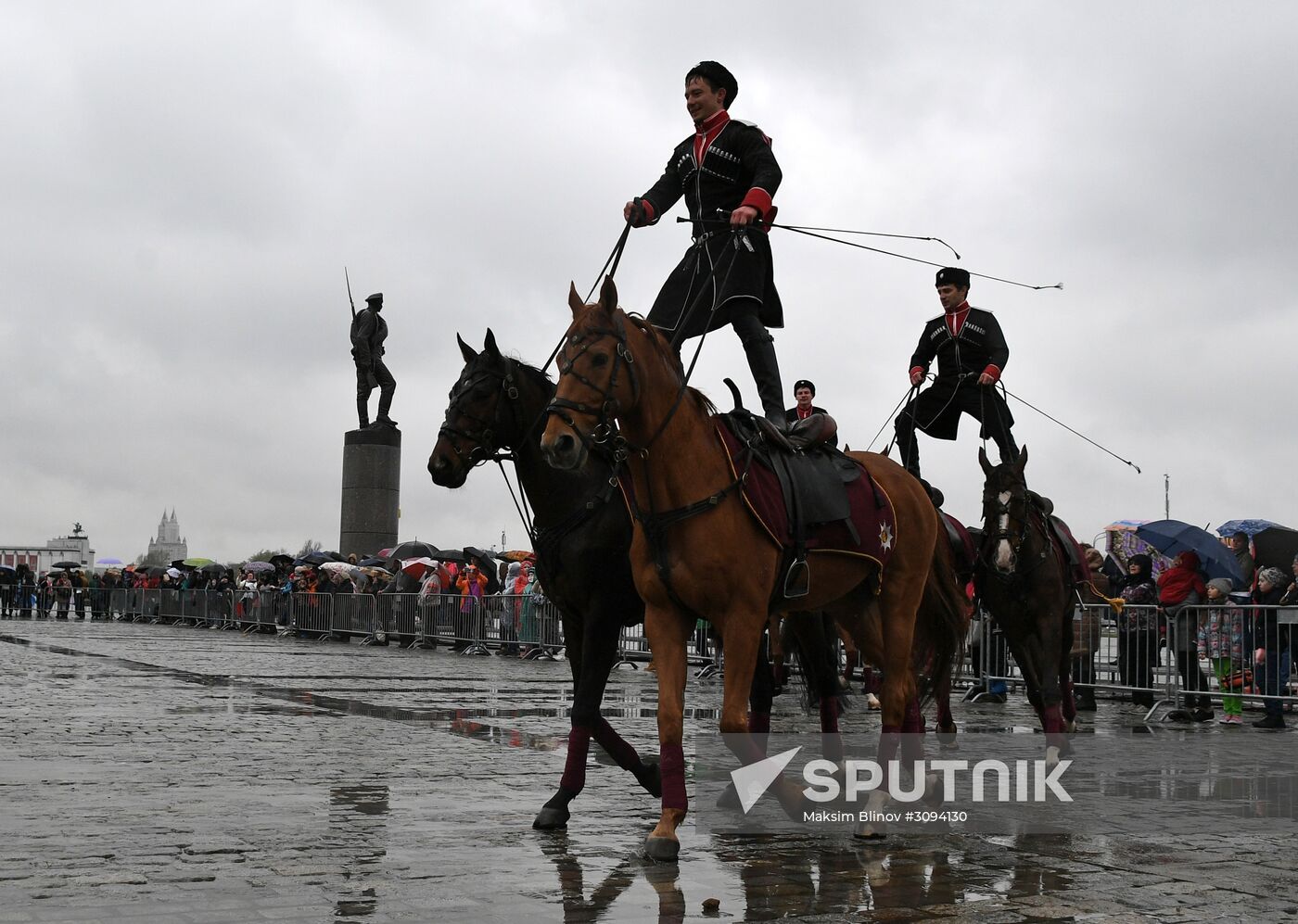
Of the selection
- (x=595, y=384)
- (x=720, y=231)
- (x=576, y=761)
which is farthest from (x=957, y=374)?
(x=595, y=384)

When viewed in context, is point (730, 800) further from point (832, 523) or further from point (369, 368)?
point (369, 368)

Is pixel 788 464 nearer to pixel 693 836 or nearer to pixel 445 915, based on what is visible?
pixel 693 836

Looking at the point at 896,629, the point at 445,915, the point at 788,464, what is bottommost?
the point at 445,915

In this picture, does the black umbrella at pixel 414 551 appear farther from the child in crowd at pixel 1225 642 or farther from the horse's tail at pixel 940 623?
A: the horse's tail at pixel 940 623

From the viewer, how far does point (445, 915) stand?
517 centimetres

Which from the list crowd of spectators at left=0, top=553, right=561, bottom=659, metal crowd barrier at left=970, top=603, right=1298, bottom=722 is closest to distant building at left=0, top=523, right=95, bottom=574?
crowd of spectators at left=0, top=553, right=561, bottom=659

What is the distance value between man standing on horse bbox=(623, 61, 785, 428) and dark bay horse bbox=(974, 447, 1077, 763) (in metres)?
3.95

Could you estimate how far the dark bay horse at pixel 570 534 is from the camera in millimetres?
7672

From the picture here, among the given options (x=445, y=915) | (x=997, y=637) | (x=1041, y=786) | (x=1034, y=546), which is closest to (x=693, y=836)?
(x=445, y=915)

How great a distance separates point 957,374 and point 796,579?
4800mm

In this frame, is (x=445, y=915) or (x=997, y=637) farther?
(x=997, y=637)

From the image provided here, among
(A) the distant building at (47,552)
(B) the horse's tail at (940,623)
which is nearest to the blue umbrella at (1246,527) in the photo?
(B) the horse's tail at (940,623)

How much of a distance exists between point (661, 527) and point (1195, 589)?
40.8ft

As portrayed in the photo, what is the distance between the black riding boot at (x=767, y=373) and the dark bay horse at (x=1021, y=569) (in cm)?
Answer: 401
